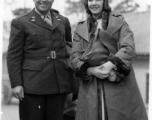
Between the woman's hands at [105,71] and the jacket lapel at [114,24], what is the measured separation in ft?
1.06

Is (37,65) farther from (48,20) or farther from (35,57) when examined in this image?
(48,20)

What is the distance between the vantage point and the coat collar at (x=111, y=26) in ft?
7.67

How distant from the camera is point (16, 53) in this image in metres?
2.67

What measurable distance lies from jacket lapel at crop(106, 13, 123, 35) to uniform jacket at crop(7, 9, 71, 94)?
2.13 ft

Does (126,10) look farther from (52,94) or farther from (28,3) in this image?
(52,94)

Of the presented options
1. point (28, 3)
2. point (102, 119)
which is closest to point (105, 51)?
point (102, 119)

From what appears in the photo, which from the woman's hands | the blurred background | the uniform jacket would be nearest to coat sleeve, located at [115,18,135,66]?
the woman's hands

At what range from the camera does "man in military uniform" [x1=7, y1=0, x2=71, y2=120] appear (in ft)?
8.74

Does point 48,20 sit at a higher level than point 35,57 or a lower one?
higher

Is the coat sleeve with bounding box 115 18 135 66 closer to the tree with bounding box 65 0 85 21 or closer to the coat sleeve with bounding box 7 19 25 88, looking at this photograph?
the coat sleeve with bounding box 7 19 25 88

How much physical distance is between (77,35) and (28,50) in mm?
545

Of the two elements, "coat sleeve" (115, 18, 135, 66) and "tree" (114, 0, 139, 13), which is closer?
"coat sleeve" (115, 18, 135, 66)

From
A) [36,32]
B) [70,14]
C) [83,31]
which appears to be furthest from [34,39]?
[70,14]

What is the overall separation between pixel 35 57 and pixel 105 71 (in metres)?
0.85
